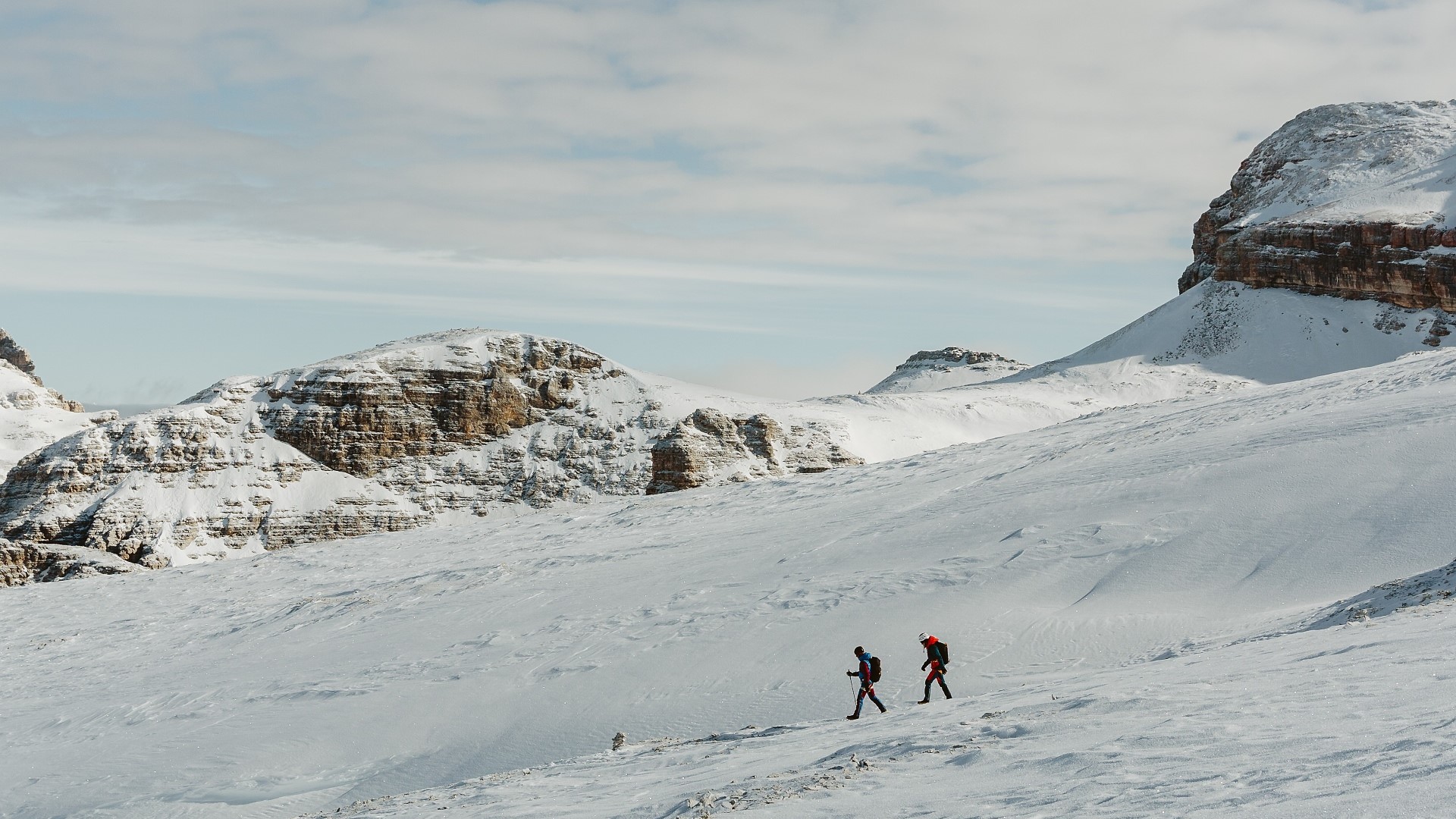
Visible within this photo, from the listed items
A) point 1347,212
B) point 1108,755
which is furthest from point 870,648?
point 1347,212

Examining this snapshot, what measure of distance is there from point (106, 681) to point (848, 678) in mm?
16334

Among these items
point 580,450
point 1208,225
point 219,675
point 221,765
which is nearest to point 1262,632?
point 221,765

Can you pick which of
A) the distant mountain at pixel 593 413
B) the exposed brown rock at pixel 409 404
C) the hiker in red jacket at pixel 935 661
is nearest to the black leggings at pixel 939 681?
the hiker in red jacket at pixel 935 661

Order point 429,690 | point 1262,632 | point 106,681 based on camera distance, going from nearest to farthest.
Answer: point 1262,632
point 429,690
point 106,681

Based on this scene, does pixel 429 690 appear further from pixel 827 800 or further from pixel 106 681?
pixel 827 800

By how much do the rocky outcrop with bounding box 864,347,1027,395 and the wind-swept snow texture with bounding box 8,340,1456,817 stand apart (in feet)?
377

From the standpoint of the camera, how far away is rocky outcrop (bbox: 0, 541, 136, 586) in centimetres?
6612

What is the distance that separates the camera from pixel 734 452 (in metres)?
85.0

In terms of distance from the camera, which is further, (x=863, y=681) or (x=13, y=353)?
(x=13, y=353)

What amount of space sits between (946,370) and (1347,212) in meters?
60.5

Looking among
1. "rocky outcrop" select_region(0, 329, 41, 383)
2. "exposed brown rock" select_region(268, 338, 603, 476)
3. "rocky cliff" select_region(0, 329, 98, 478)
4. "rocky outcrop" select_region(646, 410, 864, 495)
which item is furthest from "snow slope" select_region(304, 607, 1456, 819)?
"rocky outcrop" select_region(0, 329, 41, 383)

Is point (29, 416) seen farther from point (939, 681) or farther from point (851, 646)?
point (939, 681)

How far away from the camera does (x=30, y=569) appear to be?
68000 mm

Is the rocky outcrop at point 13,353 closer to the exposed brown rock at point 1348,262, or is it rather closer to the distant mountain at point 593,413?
the distant mountain at point 593,413
